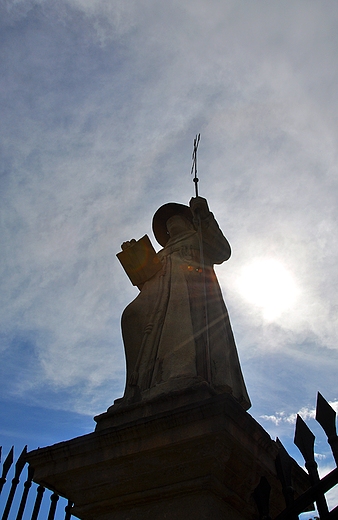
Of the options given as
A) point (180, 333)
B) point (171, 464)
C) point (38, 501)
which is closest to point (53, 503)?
point (38, 501)

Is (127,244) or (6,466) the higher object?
(127,244)

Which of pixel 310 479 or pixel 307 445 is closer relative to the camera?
pixel 310 479

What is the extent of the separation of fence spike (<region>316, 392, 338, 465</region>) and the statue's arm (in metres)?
3.90

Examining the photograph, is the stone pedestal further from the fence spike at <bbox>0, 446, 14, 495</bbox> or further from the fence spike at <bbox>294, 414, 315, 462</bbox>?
the fence spike at <bbox>0, 446, 14, 495</bbox>

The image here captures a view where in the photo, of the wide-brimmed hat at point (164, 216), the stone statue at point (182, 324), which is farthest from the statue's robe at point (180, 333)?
the wide-brimmed hat at point (164, 216)

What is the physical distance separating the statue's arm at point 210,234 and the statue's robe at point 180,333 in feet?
0.07

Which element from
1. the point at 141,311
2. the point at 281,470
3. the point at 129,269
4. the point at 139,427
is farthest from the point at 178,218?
the point at 281,470

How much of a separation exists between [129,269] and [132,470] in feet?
10.1

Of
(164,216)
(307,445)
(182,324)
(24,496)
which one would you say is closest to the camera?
(307,445)

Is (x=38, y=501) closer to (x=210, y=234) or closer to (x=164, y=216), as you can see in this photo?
(x=210, y=234)

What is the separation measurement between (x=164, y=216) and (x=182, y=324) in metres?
3.11

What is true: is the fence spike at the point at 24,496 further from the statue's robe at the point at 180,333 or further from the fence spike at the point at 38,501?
the statue's robe at the point at 180,333

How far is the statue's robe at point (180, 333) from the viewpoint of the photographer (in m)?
4.39

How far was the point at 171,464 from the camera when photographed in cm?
318
